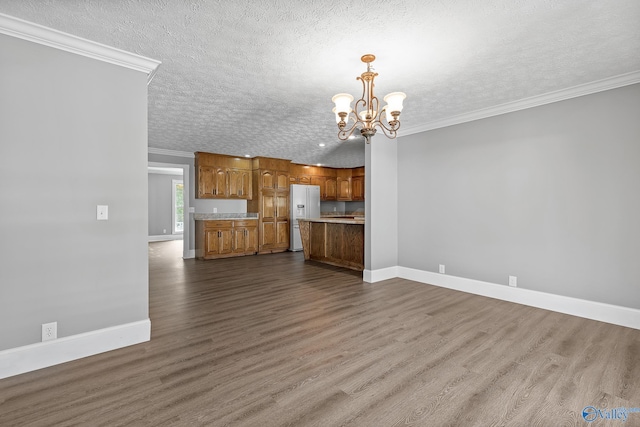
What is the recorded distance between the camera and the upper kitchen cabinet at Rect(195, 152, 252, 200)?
7.09m

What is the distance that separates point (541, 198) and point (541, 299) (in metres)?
1.18

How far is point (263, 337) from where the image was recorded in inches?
110

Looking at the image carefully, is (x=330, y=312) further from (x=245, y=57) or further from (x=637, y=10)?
(x=637, y=10)

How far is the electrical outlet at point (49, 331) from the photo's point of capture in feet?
7.38

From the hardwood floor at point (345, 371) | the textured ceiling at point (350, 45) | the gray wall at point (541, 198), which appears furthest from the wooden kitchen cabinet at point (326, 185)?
the hardwood floor at point (345, 371)

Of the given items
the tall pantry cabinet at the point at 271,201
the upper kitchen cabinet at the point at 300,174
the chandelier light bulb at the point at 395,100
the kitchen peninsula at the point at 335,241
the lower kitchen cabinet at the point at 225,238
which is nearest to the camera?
the chandelier light bulb at the point at 395,100

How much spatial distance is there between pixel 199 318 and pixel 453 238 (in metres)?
3.49

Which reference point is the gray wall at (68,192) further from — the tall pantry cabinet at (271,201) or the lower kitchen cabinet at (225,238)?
the tall pantry cabinet at (271,201)

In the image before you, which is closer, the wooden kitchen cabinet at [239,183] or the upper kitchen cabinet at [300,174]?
the wooden kitchen cabinet at [239,183]

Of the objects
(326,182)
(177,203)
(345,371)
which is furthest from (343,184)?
(345,371)

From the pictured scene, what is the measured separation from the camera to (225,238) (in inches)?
284

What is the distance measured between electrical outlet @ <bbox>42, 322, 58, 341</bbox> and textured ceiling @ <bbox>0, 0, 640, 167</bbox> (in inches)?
84.2

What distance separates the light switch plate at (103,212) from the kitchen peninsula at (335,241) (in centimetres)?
374

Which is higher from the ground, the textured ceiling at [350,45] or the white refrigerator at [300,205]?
the textured ceiling at [350,45]
